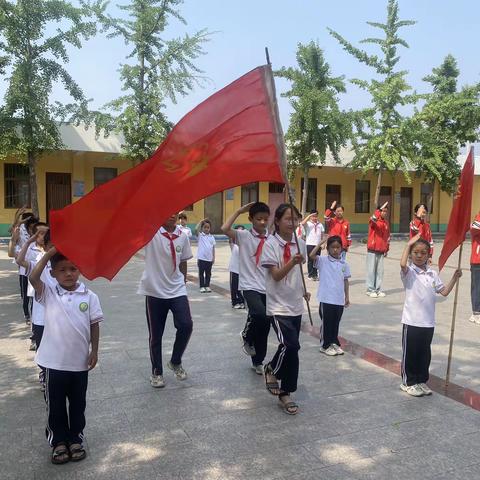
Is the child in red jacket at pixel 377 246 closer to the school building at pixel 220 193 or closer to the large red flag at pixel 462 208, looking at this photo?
the large red flag at pixel 462 208

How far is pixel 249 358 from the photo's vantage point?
542cm

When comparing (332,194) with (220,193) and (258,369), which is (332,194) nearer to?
(220,193)

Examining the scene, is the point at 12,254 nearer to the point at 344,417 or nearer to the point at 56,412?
the point at 56,412

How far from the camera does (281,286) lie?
13.2 ft

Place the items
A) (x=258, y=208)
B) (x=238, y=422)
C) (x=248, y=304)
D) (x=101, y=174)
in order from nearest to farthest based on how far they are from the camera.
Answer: (x=238, y=422)
(x=258, y=208)
(x=248, y=304)
(x=101, y=174)

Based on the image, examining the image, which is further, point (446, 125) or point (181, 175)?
point (446, 125)

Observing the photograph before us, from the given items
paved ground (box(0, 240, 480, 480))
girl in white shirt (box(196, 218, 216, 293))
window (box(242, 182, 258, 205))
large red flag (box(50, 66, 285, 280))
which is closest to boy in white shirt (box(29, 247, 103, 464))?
paved ground (box(0, 240, 480, 480))

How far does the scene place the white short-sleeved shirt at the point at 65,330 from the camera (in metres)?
3.21

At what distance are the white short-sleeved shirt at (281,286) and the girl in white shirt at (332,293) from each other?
62.2 inches

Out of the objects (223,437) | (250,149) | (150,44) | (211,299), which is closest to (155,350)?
(223,437)

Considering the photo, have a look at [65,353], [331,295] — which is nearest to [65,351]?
[65,353]

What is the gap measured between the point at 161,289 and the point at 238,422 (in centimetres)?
132

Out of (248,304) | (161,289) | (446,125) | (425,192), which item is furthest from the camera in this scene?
(425,192)

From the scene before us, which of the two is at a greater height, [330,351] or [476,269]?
[476,269]
